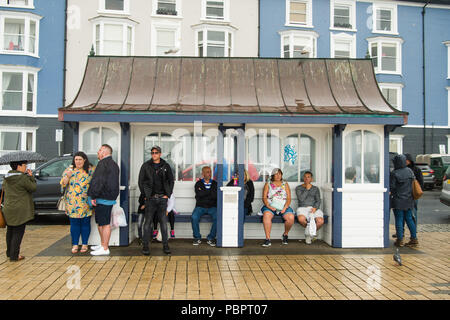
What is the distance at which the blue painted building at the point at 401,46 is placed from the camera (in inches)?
966

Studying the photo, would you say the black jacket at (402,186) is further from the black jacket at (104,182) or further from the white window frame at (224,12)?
the white window frame at (224,12)

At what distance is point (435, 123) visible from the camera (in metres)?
26.3

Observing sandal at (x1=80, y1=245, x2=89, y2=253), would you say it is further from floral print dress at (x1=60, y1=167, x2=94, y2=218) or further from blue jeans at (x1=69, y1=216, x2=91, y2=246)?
floral print dress at (x1=60, y1=167, x2=94, y2=218)

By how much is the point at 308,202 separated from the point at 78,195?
421 cm

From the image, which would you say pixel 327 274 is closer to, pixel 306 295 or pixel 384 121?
pixel 306 295

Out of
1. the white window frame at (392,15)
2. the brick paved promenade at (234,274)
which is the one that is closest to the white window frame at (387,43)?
the white window frame at (392,15)

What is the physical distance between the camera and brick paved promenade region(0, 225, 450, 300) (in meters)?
5.01

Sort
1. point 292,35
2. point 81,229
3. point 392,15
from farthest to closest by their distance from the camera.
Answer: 1. point 392,15
2. point 292,35
3. point 81,229

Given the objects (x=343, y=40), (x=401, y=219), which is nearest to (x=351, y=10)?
(x=343, y=40)

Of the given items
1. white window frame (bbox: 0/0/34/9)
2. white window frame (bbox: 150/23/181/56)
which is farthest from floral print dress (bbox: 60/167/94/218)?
white window frame (bbox: 0/0/34/9)

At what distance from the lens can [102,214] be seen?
6.94 metres

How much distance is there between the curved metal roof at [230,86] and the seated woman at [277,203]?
1523mm

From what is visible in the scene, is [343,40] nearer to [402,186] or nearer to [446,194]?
[446,194]

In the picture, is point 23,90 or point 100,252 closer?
point 100,252
